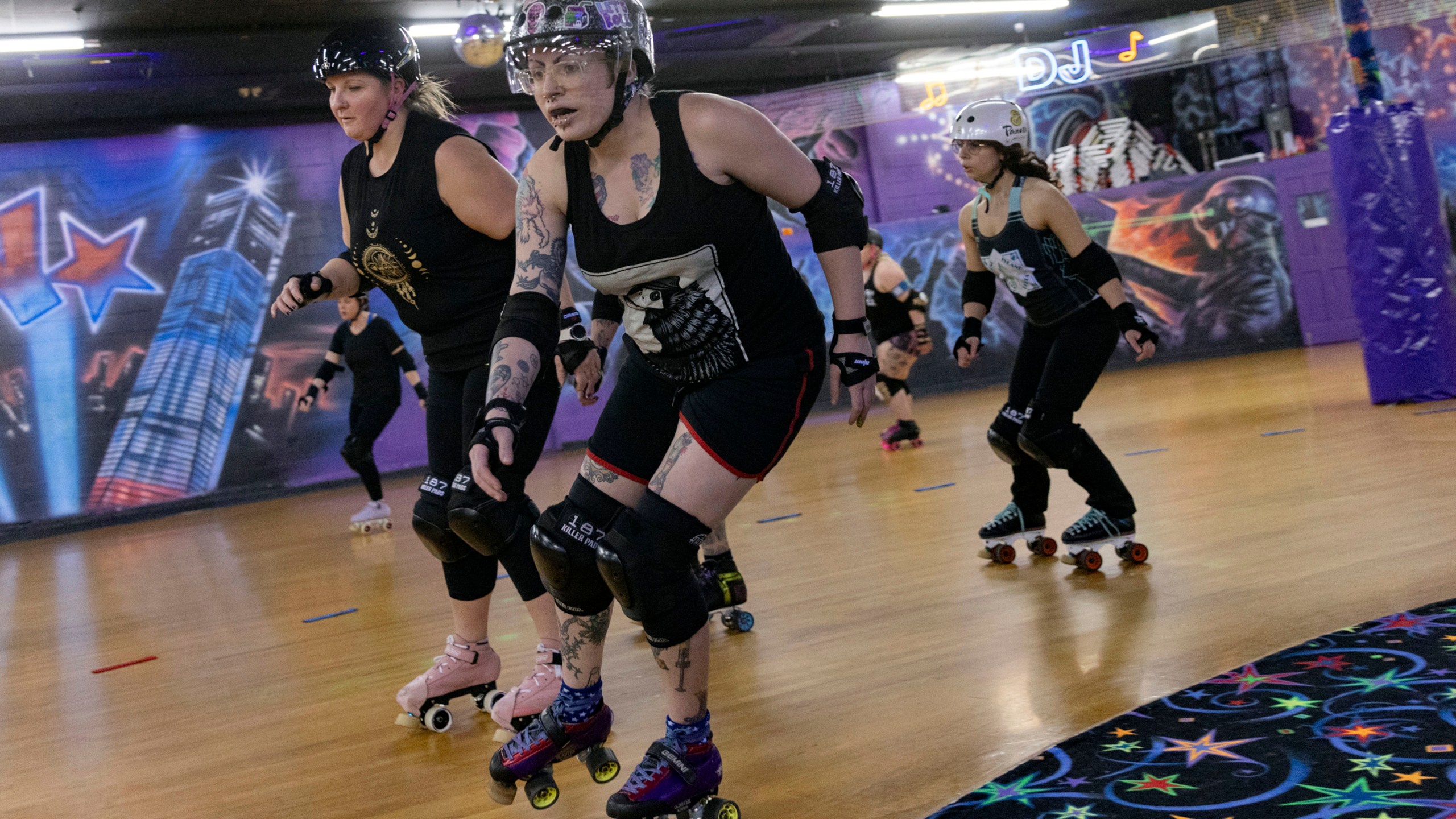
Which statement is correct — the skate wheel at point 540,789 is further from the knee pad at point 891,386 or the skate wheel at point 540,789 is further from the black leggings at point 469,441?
the knee pad at point 891,386

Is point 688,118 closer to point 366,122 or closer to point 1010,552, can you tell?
point 366,122

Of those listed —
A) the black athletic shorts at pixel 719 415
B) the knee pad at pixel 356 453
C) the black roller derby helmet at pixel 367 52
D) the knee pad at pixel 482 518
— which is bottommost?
the knee pad at pixel 356 453

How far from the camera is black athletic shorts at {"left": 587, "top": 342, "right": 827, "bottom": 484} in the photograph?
1.88 meters

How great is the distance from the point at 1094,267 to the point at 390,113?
2.21m

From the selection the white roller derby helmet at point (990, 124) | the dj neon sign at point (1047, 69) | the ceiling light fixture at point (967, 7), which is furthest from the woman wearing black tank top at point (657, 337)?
the dj neon sign at point (1047, 69)

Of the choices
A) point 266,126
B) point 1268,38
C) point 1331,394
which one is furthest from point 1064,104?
point 266,126

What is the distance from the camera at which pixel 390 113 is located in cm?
258

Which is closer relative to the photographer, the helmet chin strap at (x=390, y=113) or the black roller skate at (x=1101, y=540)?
the helmet chin strap at (x=390, y=113)

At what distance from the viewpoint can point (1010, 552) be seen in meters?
3.89

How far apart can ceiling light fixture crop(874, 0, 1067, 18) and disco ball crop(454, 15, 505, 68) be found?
16.8 feet

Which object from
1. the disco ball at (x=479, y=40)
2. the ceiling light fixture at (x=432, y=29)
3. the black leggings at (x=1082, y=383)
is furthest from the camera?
the ceiling light fixture at (x=432, y=29)

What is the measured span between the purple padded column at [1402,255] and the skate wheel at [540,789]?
21.1ft

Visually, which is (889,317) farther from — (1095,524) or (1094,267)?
(1095,524)

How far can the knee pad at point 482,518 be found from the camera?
243cm
